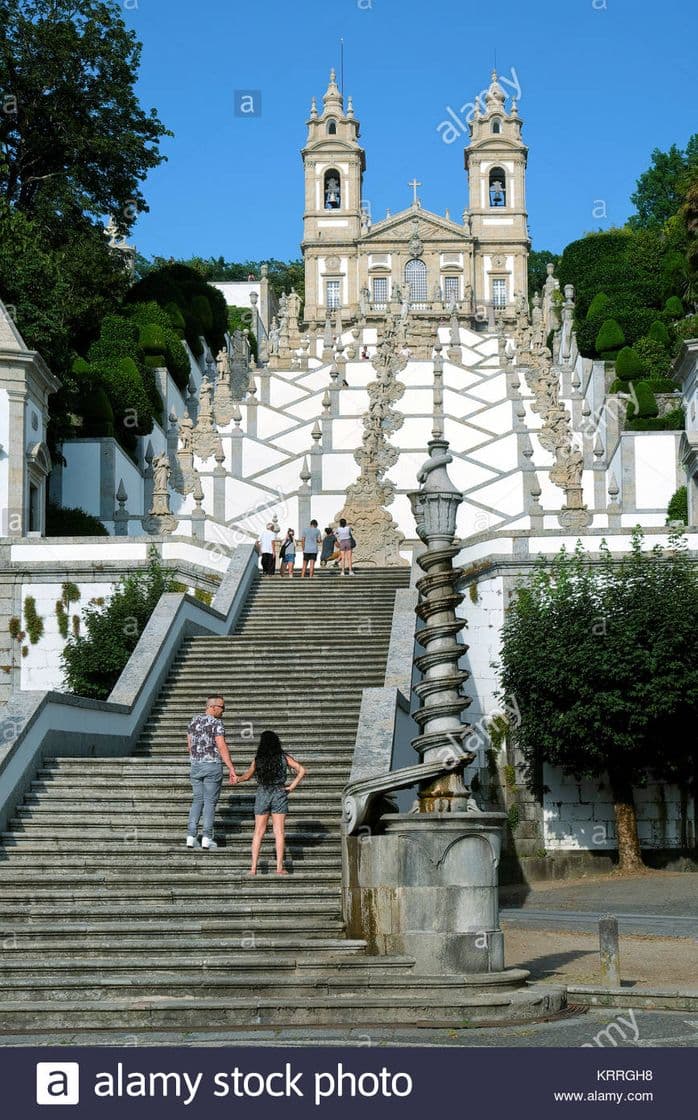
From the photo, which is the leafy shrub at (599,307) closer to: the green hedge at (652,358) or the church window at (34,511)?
the green hedge at (652,358)

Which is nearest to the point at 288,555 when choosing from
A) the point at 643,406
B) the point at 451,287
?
the point at 643,406

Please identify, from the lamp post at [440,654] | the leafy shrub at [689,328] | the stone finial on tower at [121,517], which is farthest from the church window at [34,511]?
the leafy shrub at [689,328]

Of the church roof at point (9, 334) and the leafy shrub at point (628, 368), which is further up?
the leafy shrub at point (628, 368)

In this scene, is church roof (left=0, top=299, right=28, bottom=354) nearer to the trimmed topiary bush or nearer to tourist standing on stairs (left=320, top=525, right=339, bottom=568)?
tourist standing on stairs (left=320, top=525, right=339, bottom=568)

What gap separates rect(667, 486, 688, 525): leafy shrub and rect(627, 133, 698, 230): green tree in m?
Answer: 47.6

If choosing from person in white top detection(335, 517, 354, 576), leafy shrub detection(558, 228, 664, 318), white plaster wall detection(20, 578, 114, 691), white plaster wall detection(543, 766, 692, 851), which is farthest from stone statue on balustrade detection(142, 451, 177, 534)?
leafy shrub detection(558, 228, 664, 318)

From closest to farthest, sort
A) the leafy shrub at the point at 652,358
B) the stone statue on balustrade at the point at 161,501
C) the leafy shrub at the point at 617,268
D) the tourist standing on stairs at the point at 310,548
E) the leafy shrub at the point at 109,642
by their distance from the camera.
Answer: the leafy shrub at the point at 109,642, the tourist standing on stairs at the point at 310,548, the stone statue on balustrade at the point at 161,501, the leafy shrub at the point at 652,358, the leafy shrub at the point at 617,268

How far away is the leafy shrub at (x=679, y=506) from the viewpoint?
117ft

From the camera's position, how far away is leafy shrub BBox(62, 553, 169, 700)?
22.1 meters

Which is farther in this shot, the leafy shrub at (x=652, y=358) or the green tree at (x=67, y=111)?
the leafy shrub at (x=652, y=358)

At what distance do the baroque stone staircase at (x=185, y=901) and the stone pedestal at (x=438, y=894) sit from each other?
0.89 ft

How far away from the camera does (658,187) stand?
82.9 metres
